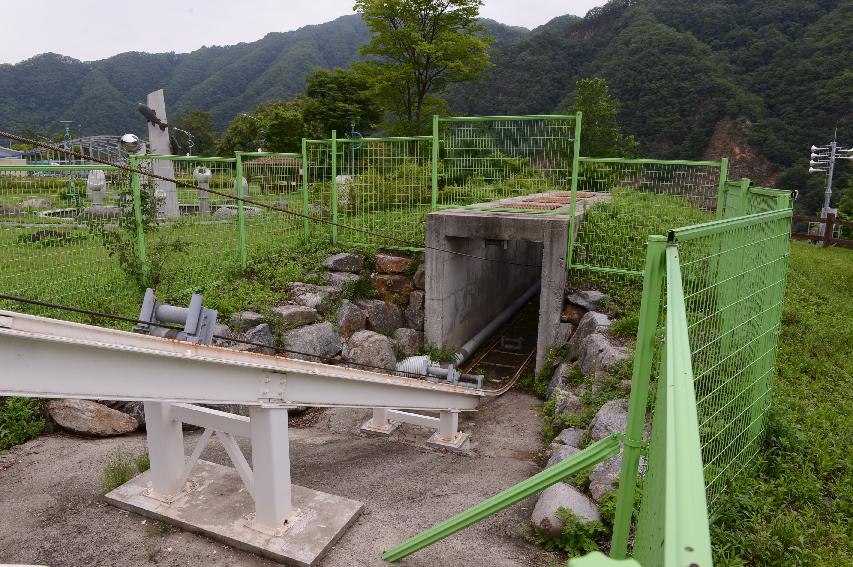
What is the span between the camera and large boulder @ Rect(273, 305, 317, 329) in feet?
24.5

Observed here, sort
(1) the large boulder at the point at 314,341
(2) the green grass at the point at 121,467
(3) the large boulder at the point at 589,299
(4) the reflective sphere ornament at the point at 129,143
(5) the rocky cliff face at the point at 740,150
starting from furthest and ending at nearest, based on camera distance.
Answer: (5) the rocky cliff face at the point at 740,150 → (4) the reflective sphere ornament at the point at 129,143 → (3) the large boulder at the point at 589,299 → (1) the large boulder at the point at 314,341 → (2) the green grass at the point at 121,467

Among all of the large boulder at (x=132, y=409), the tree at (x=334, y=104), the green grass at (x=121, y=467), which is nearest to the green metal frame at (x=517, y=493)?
the green grass at (x=121, y=467)

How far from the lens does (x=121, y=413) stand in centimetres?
579

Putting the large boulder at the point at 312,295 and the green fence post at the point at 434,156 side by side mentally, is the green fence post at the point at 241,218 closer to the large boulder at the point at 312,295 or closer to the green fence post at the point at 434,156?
the large boulder at the point at 312,295

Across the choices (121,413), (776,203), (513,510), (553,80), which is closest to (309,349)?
(121,413)

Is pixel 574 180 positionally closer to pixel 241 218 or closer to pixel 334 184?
pixel 334 184

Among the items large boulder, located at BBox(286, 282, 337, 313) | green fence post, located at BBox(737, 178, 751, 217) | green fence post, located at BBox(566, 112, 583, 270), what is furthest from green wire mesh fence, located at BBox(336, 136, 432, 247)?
green fence post, located at BBox(737, 178, 751, 217)

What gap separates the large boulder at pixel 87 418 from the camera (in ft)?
18.1

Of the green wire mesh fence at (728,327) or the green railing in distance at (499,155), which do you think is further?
the green railing in distance at (499,155)

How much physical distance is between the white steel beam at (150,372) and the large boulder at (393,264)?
175 inches

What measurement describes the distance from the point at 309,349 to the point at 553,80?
37.7 meters

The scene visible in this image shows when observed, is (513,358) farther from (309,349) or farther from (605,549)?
(605,549)

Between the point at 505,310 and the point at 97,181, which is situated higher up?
the point at 97,181

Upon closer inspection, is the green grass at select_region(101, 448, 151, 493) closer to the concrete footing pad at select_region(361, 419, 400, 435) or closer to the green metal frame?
the concrete footing pad at select_region(361, 419, 400, 435)
